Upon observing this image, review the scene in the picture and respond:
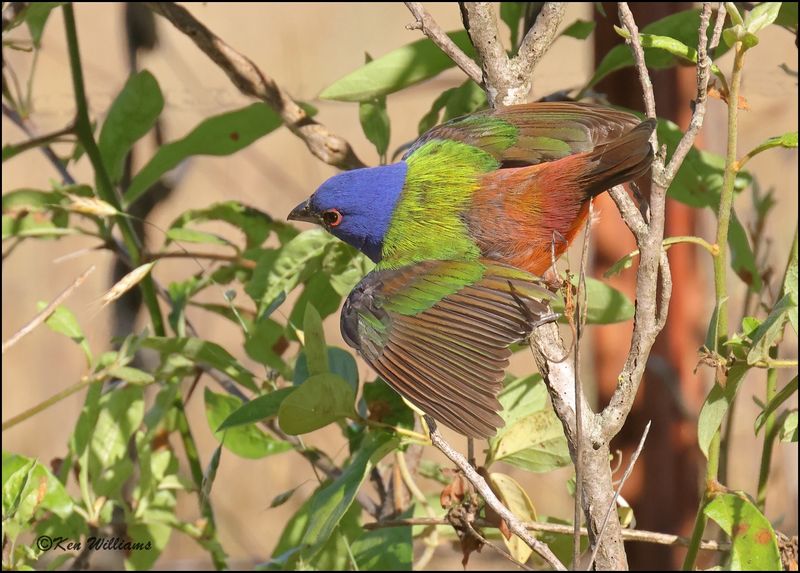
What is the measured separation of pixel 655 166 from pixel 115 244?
1469mm

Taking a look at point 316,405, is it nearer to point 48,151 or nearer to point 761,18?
point 761,18

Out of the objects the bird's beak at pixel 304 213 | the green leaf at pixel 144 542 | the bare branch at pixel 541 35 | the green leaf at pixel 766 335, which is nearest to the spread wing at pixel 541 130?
the bare branch at pixel 541 35

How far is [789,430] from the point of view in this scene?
1.72 metres

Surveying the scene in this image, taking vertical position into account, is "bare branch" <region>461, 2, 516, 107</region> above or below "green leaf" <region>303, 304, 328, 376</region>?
above

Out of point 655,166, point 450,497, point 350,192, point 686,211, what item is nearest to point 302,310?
point 350,192

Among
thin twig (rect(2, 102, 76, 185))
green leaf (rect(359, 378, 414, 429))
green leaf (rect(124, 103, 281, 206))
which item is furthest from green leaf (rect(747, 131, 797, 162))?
thin twig (rect(2, 102, 76, 185))

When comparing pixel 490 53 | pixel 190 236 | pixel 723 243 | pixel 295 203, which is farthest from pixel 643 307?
pixel 295 203

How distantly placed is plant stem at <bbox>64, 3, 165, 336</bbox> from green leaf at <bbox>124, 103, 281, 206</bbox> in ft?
0.26

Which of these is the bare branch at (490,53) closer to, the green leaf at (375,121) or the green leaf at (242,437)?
the green leaf at (375,121)

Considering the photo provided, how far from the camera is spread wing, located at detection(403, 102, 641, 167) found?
2.03m

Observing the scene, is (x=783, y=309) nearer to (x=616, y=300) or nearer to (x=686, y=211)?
(x=616, y=300)

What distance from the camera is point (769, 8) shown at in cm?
171

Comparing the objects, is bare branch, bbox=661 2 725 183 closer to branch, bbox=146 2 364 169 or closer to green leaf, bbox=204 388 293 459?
branch, bbox=146 2 364 169

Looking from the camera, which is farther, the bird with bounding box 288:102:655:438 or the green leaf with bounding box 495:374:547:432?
the green leaf with bounding box 495:374:547:432
